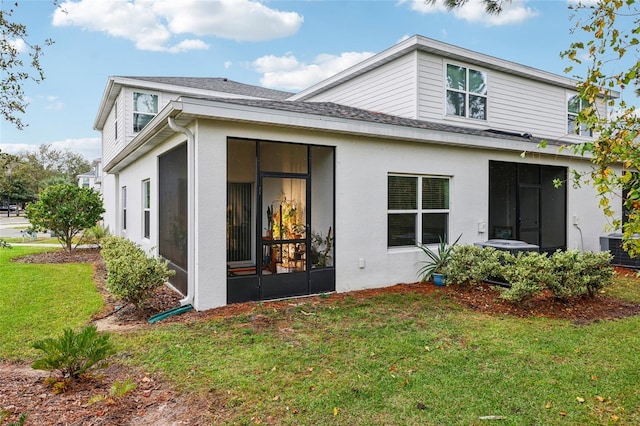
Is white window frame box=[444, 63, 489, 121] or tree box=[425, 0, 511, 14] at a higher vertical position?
white window frame box=[444, 63, 489, 121]

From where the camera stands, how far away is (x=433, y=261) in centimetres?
804

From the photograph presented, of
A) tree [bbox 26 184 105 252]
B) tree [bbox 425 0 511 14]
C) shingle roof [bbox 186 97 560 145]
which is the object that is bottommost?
tree [bbox 26 184 105 252]

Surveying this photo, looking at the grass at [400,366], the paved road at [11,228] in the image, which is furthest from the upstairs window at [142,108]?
the grass at [400,366]

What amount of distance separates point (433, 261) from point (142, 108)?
1153 cm

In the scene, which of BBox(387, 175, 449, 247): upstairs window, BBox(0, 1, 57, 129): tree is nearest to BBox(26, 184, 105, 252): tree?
BBox(387, 175, 449, 247): upstairs window

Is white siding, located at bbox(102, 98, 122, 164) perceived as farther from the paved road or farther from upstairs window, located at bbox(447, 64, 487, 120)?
upstairs window, located at bbox(447, 64, 487, 120)

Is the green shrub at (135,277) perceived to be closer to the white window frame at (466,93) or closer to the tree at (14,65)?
the tree at (14,65)

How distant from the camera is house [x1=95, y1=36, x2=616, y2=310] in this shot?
5762 mm

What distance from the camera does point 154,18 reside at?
42.3 feet

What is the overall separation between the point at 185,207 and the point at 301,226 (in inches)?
75.7

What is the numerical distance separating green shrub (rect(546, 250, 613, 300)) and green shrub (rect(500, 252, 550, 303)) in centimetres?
13

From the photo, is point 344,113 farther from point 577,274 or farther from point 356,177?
point 577,274

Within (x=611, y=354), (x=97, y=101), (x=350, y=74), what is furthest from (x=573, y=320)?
(x=97, y=101)

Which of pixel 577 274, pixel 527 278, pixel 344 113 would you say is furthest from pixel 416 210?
pixel 577 274
